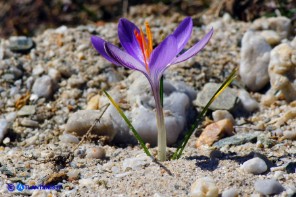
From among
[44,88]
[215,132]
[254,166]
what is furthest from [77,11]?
[254,166]

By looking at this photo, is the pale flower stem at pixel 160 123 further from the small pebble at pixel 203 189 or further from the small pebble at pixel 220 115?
the small pebble at pixel 220 115

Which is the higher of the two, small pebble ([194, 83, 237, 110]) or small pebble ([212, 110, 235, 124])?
small pebble ([194, 83, 237, 110])

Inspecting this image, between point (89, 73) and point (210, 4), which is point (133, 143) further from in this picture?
point (210, 4)

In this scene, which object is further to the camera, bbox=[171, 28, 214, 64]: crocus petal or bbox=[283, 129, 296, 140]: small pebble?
bbox=[283, 129, 296, 140]: small pebble

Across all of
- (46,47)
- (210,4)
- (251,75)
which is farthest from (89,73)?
(210,4)

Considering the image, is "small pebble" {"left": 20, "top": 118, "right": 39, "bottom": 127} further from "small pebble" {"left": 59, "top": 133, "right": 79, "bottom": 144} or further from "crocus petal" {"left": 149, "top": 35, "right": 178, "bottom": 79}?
"crocus petal" {"left": 149, "top": 35, "right": 178, "bottom": 79}

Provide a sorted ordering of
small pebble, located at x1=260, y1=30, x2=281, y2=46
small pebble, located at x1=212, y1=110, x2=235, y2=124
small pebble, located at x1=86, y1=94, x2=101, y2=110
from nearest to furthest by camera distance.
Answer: small pebble, located at x1=212, y1=110, x2=235, y2=124 → small pebble, located at x1=86, y1=94, x2=101, y2=110 → small pebble, located at x1=260, y1=30, x2=281, y2=46

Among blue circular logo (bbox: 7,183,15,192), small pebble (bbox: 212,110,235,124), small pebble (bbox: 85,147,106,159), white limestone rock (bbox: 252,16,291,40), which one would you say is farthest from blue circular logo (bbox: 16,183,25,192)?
white limestone rock (bbox: 252,16,291,40)

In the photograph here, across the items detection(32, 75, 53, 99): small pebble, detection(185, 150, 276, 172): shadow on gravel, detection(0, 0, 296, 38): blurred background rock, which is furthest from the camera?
detection(0, 0, 296, 38): blurred background rock
